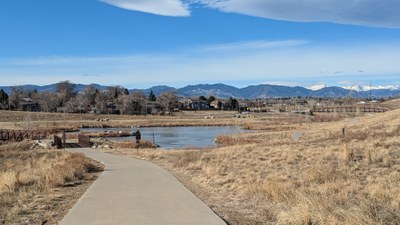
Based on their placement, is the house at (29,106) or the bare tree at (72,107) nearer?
the bare tree at (72,107)

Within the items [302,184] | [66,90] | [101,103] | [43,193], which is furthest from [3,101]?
[302,184]

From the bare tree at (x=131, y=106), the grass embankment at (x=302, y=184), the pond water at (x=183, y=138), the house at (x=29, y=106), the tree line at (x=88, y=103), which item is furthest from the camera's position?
the house at (x=29, y=106)

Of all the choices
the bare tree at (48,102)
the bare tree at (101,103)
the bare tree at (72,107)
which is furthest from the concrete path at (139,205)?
the bare tree at (48,102)

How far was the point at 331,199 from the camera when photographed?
10344 millimetres

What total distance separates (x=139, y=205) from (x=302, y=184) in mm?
5107

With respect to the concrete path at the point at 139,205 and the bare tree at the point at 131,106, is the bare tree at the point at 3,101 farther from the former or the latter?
the concrete path at the point at 139,205

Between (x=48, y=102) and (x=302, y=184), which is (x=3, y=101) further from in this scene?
(x=302, y=184)

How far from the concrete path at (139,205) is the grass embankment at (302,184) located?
1.81ft

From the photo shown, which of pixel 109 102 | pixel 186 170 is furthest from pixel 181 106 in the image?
pixel 186 170

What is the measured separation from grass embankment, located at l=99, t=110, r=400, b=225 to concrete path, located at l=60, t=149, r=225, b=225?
55 centimetres

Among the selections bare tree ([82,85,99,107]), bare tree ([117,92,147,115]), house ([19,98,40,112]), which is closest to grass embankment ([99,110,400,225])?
bare tree ([117,92,147,115])

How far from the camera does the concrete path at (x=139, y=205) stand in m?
8.59

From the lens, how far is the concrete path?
8586mm

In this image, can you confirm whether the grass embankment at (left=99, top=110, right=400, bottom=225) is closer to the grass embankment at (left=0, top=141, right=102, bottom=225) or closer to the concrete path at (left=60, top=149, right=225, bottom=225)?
the concrete path at (left=60, top=149, right=225, bottom=225)
